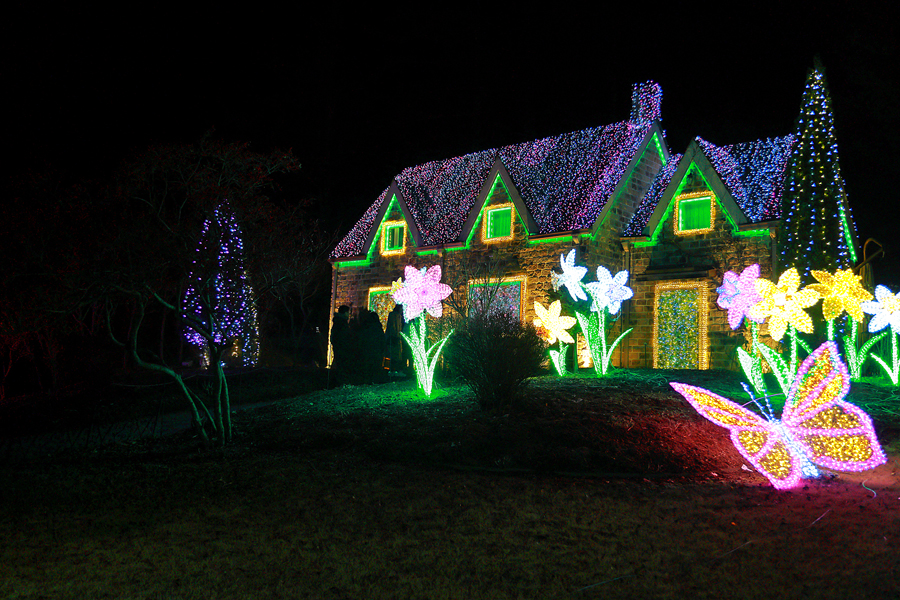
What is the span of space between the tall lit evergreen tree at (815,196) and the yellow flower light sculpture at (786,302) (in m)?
4.95

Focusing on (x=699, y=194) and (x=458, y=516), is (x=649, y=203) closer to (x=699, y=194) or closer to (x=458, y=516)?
(x=699, y=194)

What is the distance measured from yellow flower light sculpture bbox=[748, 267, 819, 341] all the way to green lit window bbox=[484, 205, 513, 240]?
11.2 metres

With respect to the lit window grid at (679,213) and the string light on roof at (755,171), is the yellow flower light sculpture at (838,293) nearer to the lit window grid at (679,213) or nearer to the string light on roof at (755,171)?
the string light on roof at (755,171)

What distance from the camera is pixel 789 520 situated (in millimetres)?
5012

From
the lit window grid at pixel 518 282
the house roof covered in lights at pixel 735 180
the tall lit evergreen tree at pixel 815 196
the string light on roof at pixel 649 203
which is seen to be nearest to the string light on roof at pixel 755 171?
the house roof covered in lights at pixel 735 180

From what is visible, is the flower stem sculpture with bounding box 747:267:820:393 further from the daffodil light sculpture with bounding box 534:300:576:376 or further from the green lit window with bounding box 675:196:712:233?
the green lit window with bounding box 675:196:712:233

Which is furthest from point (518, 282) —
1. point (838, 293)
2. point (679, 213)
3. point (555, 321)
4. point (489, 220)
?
point (838, 293)

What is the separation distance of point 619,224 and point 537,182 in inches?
117

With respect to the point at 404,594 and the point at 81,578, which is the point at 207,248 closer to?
the point at 81,578

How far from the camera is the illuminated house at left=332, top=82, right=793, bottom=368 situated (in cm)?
1683

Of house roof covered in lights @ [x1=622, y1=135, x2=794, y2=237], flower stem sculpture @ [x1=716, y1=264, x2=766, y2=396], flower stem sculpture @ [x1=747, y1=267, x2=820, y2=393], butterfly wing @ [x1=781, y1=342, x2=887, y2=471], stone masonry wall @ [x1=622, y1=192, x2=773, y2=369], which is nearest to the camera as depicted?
butterfly wing @ [x1=781, y1=342, x2=887, y2=471]

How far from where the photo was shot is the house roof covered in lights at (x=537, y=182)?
18656 millimetres


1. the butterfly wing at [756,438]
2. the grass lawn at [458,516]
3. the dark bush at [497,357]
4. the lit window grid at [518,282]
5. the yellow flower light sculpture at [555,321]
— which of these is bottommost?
the grass lawn at [458,516]

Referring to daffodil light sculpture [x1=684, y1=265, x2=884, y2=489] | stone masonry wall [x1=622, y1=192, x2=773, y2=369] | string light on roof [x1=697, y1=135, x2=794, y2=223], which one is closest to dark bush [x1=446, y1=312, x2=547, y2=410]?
daffodil light sculpture [x1=684, y1=265, x2=884, y2=489]
